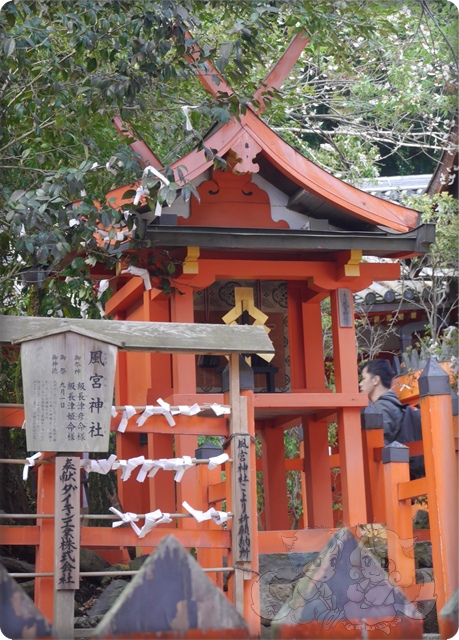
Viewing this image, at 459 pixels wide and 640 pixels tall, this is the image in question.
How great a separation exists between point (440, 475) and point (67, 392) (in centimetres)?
255

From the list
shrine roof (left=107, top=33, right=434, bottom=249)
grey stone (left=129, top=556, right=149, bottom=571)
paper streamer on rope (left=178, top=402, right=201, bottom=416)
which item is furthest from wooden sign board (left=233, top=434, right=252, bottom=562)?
shrine roof (left=107, top=33, right=434, bottom=249)

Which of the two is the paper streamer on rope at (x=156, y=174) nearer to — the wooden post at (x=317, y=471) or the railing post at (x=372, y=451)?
the wooden post at (x=317, y=471)

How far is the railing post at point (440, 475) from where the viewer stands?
230 inches

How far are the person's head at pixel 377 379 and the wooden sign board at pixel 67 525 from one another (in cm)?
393

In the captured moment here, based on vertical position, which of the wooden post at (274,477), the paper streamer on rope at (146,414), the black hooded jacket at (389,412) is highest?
the black hooded jacket at (389,412)

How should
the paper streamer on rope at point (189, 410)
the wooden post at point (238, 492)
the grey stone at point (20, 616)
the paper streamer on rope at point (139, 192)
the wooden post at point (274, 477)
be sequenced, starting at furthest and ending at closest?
the wooden post at point (274, 477) → the paper streamer on rope at point (139, 192) → the paper streamer on rope at point (189, 410) → the wooden post at point (238, 492) → the grey stone at point (20, 616)

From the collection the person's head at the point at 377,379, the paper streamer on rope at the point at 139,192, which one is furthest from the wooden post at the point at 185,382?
the person's head at the point at 377,379

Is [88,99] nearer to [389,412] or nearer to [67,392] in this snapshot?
[67,392]

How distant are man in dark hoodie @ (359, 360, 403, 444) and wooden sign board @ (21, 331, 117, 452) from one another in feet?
10.7

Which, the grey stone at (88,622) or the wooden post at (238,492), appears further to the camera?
the grey stone at (88,622)

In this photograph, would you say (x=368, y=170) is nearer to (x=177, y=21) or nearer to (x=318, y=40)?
(x=318, y=40)

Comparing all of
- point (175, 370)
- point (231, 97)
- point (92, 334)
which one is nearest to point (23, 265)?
point (175, 370)

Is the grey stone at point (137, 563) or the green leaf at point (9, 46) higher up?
the green leaf at point (9, 46)

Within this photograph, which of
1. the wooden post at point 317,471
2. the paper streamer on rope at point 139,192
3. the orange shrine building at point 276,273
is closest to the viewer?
the paper streamer on rope at point 139,192
